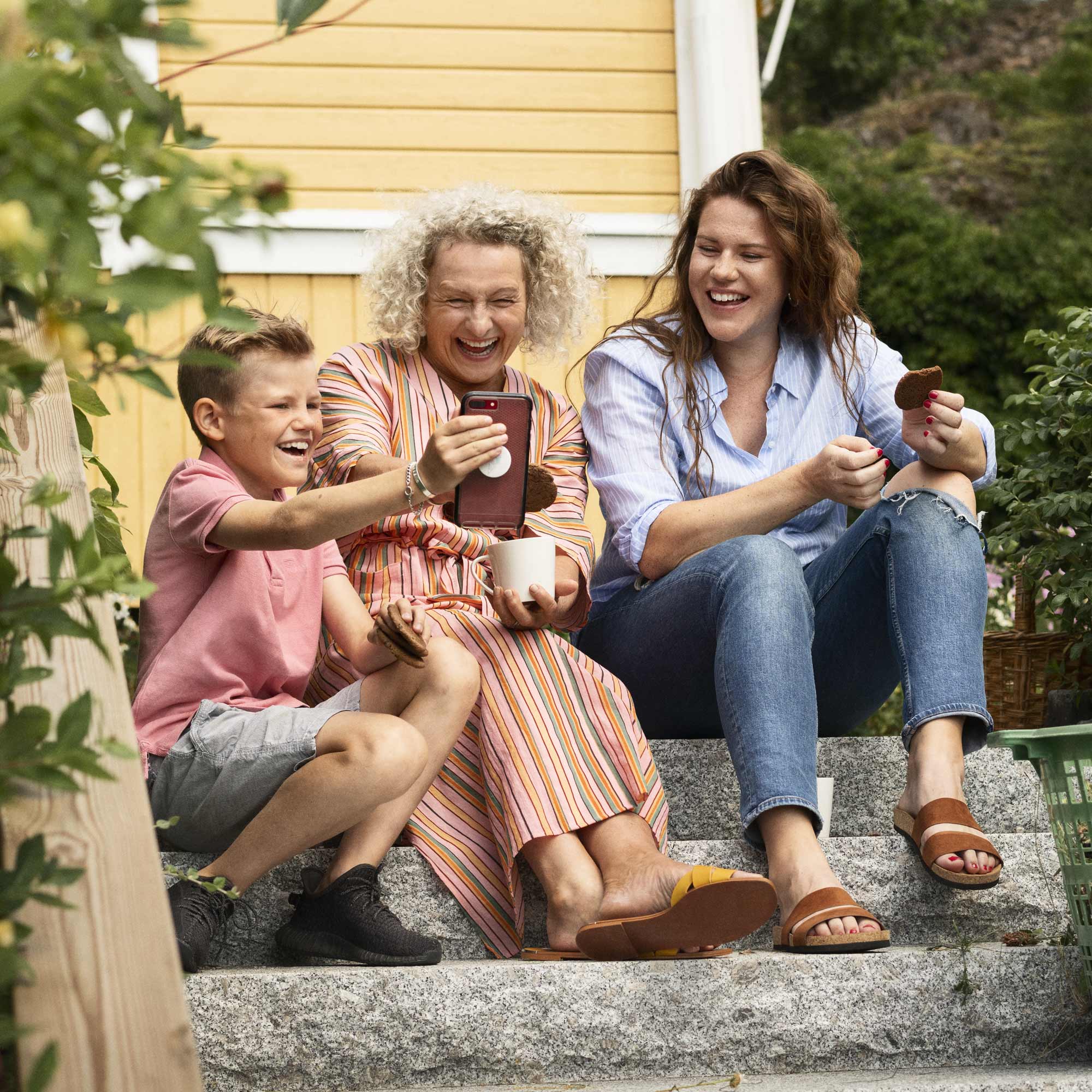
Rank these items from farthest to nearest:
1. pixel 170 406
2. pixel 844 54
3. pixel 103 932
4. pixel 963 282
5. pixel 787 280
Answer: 1. pixel 844 54
2. pixel 963 282
3. pixel 170 406
4. pixel 787 280
5. pixel 103 932

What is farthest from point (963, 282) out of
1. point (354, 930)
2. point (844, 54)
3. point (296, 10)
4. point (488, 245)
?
point (296, 10)

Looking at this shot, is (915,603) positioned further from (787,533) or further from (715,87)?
(715,87)

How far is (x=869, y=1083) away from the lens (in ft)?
5.90

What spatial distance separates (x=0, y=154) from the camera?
768mm

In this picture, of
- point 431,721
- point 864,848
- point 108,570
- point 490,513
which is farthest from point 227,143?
point 108,570

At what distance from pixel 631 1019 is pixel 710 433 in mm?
1287

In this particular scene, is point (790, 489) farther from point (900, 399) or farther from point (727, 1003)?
point (727, 1003)

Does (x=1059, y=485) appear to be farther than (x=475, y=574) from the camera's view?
Yes

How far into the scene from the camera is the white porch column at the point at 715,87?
4398 millimetres

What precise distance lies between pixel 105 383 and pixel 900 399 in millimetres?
2603

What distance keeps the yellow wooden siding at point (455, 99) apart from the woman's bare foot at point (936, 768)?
2.59 m

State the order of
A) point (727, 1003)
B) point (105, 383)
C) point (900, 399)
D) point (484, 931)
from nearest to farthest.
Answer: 1. point (727, 1003)
2. point (484, 931)
3. point (900, 399)
4. point (105, 383)

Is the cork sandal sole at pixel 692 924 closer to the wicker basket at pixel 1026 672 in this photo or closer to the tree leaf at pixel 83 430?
the tree leaf at pixel 83 430

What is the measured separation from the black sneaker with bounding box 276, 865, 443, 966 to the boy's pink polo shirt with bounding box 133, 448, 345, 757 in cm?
34
